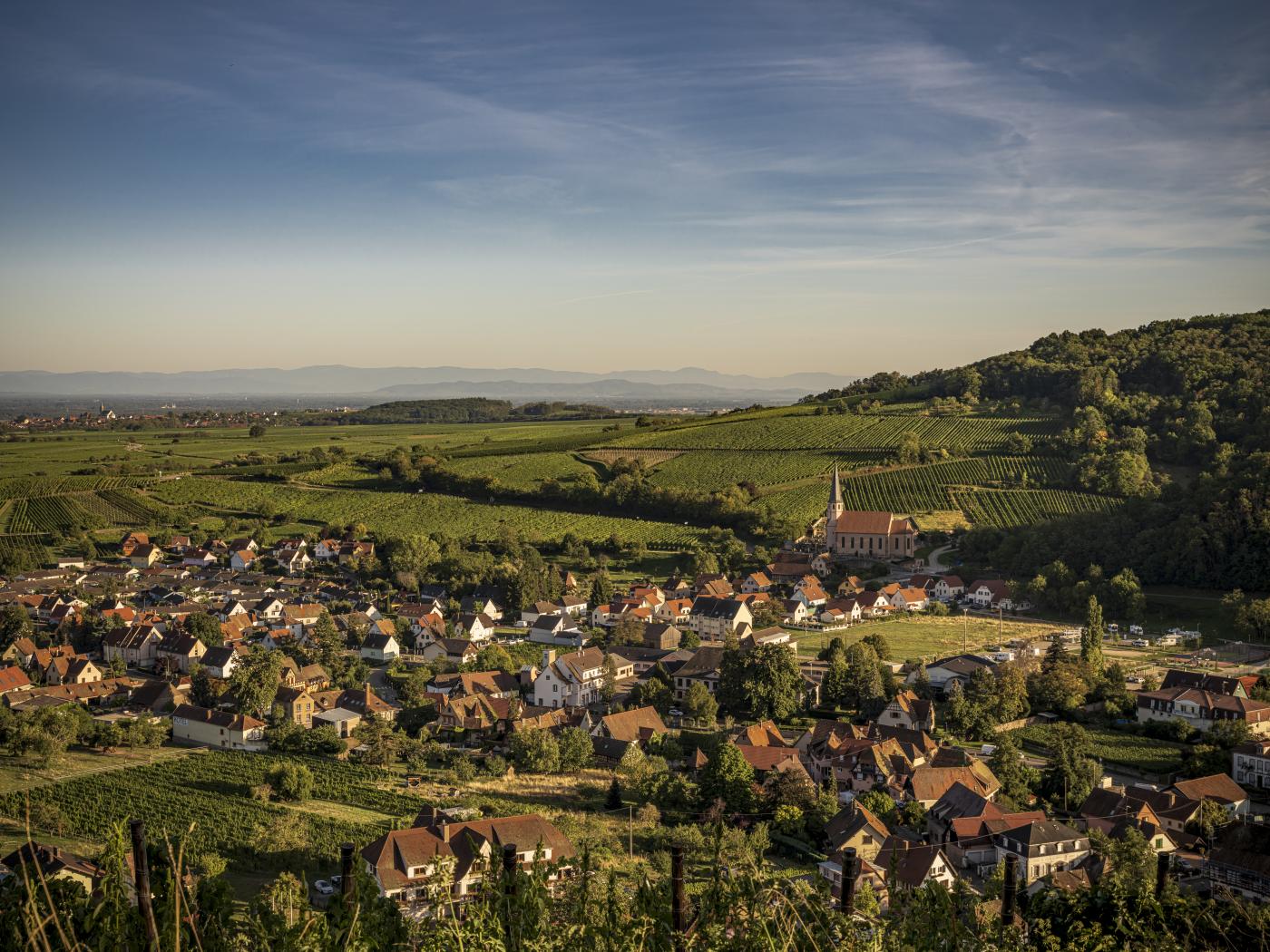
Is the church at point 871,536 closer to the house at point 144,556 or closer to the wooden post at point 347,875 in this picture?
the house at point 144,556

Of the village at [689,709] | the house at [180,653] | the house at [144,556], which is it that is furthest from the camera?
the house at [144,556]

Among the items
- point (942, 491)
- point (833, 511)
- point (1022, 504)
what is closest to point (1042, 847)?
point (833, 511)

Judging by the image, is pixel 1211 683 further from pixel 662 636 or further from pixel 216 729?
pixel 216 729

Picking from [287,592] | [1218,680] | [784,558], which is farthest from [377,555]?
[1218,680]

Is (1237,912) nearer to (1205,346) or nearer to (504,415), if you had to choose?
(1205,346)

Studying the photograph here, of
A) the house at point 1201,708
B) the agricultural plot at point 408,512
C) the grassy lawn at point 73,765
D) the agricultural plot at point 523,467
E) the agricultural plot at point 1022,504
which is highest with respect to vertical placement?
the agricultural plot at point 523,467

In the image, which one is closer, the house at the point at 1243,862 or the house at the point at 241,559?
the house at the point at 1243,862

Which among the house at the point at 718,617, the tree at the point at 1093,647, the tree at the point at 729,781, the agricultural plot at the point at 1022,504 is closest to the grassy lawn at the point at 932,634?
the house at the point at 718,617

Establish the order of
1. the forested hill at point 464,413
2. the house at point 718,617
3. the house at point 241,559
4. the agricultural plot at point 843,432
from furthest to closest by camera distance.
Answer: the forested hill at point 464,413
the agricultural plot at point 843,432
the house at point 241,559
the house at point 718,617
